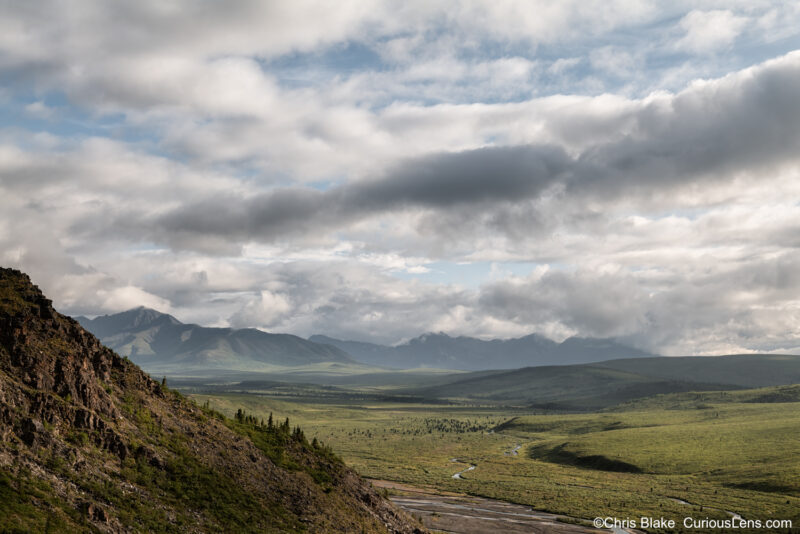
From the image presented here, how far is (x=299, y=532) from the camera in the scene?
52656mm

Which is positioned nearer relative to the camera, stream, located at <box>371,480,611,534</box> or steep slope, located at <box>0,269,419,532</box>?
steep slope, located at <box>0,269,419,532</box>

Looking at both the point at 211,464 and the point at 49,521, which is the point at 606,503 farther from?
the point at 49,521

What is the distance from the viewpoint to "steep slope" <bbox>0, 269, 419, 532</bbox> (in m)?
37.9

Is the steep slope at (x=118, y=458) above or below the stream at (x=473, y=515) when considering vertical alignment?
above

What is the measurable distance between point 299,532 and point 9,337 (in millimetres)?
30058

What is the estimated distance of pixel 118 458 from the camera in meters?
45.5

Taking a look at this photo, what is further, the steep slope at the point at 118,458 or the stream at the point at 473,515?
the stream at the point at 473,515

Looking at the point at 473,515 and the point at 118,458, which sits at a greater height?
the point at 118,458

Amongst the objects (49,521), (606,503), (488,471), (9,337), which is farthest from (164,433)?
(488,471)

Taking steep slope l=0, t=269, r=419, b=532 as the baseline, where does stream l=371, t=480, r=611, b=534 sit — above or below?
below

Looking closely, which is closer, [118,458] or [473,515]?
[118,458]

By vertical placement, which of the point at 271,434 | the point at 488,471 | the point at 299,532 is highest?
the point at 271,434

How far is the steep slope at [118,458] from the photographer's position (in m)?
37.9

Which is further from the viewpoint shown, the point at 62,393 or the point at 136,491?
the point at 62,393
